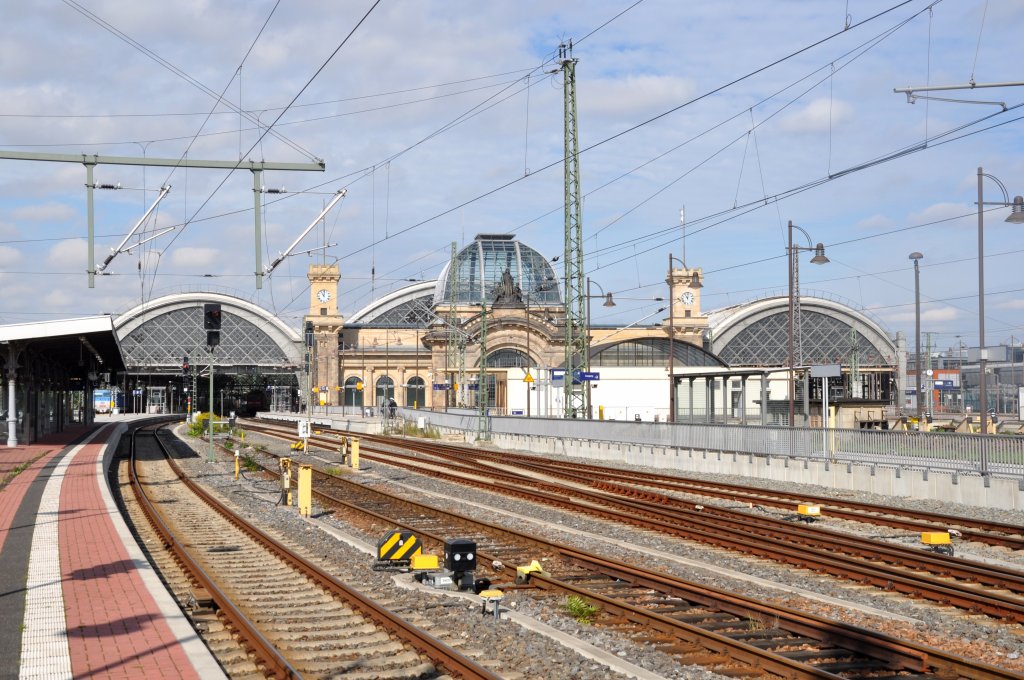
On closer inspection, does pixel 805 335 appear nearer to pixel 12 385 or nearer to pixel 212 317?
pixel 12 385

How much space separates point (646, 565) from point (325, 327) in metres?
116

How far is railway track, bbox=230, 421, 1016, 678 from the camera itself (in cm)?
981

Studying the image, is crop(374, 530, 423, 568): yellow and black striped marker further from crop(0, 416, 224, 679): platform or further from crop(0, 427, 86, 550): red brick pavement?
crop(0, 427, 86, 550): red brick pavement

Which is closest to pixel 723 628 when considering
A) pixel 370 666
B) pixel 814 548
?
pixel 370 666

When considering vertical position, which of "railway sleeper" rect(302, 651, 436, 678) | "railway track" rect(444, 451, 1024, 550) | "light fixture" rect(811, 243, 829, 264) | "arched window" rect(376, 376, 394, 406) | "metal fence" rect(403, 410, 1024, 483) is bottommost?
"railway track" rect(444, 451, 1024, 550)

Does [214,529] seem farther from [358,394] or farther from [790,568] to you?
[358,394]

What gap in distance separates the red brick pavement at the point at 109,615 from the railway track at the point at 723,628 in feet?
16.1

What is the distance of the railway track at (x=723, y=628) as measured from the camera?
981cm

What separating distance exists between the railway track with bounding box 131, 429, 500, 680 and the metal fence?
17.4m

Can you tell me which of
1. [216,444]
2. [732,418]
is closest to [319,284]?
[216,444]

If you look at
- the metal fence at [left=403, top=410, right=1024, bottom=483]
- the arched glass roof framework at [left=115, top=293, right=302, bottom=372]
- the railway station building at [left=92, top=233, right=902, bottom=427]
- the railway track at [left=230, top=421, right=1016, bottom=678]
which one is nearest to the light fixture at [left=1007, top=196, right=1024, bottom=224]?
the metal fence at [left=403, top=410, right=1024, bottom=483]

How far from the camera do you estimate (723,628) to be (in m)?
11.6

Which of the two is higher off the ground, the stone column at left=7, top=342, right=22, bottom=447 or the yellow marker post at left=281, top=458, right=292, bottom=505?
the stone column at left=7, top=342, right=22, bottom=447

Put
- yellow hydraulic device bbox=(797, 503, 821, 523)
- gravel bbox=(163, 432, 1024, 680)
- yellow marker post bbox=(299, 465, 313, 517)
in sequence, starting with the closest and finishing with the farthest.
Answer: gravel bbox=(163, 432, 1024, 680) → yellow hydraulic device bbox=(797, 503, 821, 523) → yellow marker post bbox=(299, 465, 313, 517)
